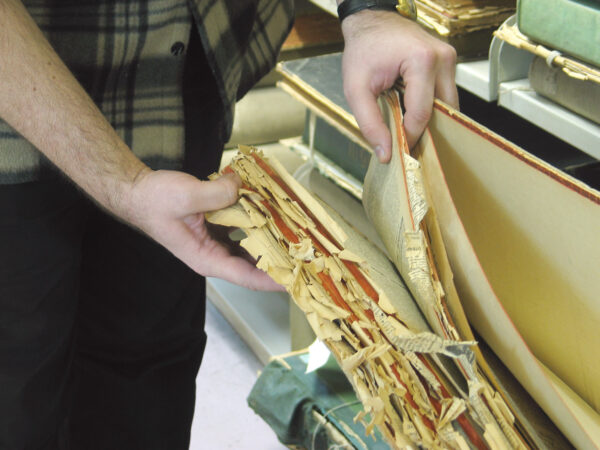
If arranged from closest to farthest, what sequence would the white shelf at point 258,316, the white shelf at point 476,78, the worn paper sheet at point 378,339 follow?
1. the worn paper sheet at point 378,339
2. the white shelf at point 476,78
3. the white shelf at point 258,316

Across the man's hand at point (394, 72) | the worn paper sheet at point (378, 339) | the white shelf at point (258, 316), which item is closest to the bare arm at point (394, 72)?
the man's hand at point (394, 72)

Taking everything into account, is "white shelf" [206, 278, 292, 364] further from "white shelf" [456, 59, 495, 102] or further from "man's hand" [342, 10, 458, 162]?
"man's hand" [342, 10, 458, 162]

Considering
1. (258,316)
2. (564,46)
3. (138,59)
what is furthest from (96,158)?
(258,316)

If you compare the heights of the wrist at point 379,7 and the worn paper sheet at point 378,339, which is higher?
the wrist at point 379,7

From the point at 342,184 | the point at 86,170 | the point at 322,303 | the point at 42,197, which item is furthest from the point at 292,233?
the point at 342,184

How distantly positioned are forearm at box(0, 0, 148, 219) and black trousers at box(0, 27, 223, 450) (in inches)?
4.9

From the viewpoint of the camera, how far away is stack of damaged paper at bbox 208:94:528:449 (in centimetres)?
45

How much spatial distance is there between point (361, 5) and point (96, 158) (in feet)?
1.08

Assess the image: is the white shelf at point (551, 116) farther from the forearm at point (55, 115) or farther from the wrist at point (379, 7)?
the forearm at point (55, 115)

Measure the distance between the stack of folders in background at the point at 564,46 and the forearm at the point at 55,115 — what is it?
1.42 ft

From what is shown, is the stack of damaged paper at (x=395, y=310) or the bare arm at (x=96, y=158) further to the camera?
the bare arm at (x=96, y=158)

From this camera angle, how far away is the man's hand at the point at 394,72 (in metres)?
0.61

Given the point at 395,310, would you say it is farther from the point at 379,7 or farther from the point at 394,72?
the point at 379,7

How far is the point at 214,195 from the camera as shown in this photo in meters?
0.55
